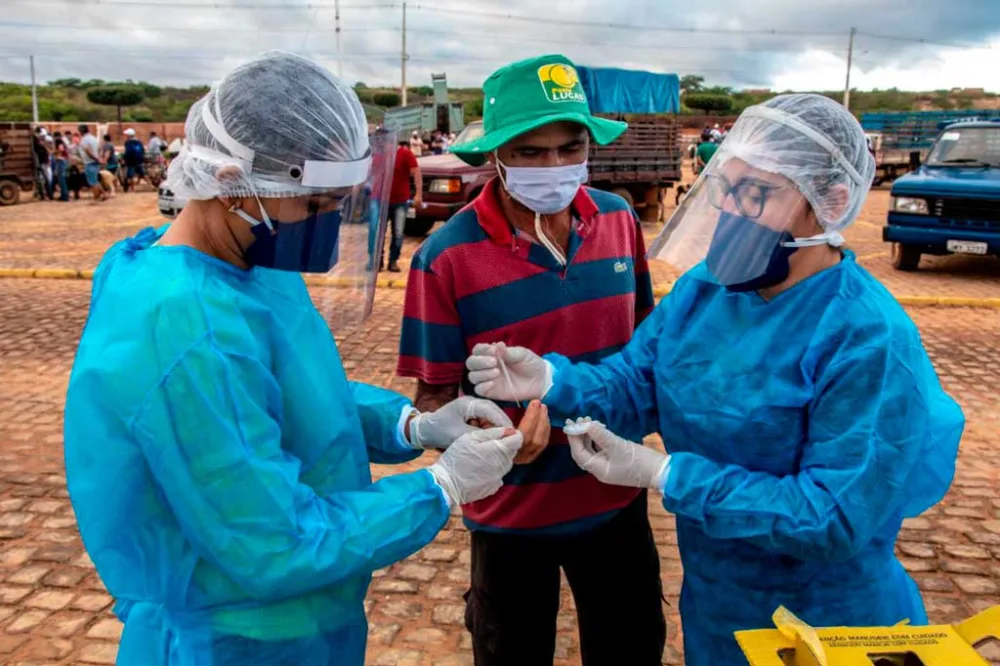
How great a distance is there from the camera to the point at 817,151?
5.95ft

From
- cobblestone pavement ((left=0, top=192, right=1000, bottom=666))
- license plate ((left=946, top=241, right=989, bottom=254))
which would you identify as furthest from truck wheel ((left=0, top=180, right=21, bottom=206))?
license plate ((left=946, top=241, right=989, bottom=254))

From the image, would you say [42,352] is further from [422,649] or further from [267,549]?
[267,549]

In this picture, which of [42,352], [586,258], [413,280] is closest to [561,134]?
[586,258]

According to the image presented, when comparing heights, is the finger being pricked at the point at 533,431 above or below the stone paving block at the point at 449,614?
above

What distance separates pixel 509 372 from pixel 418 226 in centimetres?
1195

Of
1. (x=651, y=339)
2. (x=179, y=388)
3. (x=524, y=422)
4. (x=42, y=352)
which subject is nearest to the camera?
(x=179, y=388)

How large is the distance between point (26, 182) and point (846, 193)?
2159 centimetres

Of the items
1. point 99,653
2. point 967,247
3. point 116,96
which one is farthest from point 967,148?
point 116,96

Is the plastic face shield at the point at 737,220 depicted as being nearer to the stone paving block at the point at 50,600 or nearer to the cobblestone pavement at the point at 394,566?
the cobblestone pavement at the point at 394,566

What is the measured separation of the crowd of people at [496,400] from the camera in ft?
4.92

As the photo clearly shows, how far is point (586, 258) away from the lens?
2549 mm

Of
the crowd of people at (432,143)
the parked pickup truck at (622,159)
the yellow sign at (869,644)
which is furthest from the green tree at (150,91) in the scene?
the yellow sign at (869,644)

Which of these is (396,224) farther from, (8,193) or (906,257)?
(8,193)

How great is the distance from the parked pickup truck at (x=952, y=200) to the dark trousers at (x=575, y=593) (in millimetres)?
9809
